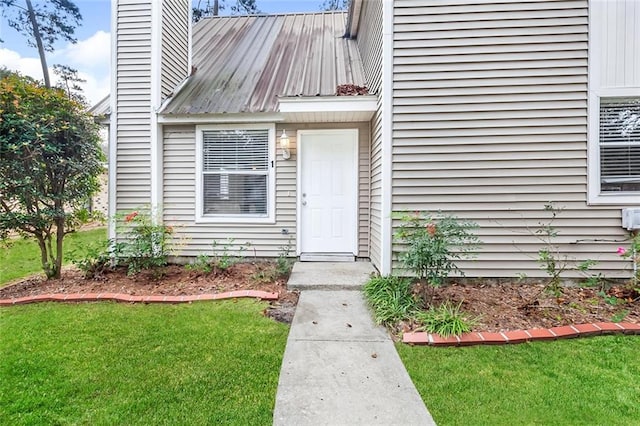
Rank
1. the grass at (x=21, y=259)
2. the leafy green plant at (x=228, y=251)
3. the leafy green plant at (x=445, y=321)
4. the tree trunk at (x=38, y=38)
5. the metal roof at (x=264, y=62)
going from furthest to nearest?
1. the tree trunk at (x=38, y=38)
2. the metal roof at (x=264, y=62)
3. the leafy green plant at (x=228, y=251)
4. the grass at (x=21, y=259)
5. the leafy green plant at (x=445, y=321)

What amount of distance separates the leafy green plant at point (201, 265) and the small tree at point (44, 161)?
5.66 ft

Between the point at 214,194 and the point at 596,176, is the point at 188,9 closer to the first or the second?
the point at 214,194

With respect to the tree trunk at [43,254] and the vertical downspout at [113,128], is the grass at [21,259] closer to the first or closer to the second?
the tree trunk at [43,254]

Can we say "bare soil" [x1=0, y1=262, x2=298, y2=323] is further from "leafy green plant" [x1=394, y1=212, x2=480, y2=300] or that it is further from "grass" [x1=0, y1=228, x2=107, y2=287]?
"leafy green plant" [x1=394, y1=212, x2=480, y2=300]

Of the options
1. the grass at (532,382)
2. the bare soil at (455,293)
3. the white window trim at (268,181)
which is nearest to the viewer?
the grass at (532,382)

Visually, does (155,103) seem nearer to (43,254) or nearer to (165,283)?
(43,254)

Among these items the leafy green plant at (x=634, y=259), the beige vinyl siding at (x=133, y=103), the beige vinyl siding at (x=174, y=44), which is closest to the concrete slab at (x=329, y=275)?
the beige vinyl siding at (x=133, y=103)

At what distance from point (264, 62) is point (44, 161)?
399 centimetres

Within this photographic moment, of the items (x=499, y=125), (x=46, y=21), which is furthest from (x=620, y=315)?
(x=46, y=21)

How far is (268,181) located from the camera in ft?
16.9

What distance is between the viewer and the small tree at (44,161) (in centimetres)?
396

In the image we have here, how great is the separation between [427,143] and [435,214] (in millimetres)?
895

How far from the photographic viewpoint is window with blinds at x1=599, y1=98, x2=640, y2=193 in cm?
386

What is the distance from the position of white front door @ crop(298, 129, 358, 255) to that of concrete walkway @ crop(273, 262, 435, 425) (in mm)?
1748
